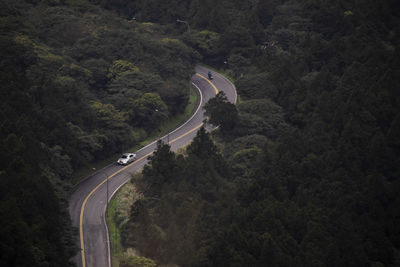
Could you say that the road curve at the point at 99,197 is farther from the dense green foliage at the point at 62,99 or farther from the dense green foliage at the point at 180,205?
the dense green foliage at the point at 180,205

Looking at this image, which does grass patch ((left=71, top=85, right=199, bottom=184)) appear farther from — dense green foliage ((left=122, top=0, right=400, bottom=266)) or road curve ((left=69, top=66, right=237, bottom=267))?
dense green foliage ((left=122, top=0, right=400, bottom=266))

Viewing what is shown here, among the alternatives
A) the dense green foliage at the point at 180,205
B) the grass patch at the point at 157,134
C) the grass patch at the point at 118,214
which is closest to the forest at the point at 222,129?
the dense green foliage at the point at 180,205

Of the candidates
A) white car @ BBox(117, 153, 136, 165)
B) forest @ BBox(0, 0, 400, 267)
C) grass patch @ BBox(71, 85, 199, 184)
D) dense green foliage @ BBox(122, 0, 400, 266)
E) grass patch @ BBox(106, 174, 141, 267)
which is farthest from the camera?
white car @ BBox(117, 153, 136, 165)

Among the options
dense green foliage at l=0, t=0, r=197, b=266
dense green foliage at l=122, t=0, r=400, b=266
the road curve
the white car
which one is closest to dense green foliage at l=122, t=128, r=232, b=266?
dense green foliage at l=122, t=0, r=400, b=266

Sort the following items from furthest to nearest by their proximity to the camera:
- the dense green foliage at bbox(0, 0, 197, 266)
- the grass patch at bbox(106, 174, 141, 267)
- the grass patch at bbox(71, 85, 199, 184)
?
the grass patch at bbox(71, 85, 199, 184)
the grass patch at bbox(106, 174, 141, 267)
the dense green foliage at bbox(0, 0, 197, 266)

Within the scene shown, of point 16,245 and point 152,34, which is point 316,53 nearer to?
point 152,34
